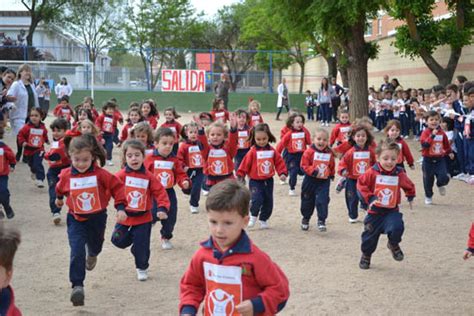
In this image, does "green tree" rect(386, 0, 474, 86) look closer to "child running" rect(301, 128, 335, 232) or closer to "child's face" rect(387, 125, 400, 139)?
"child's face" rect(387, 125, 400, 139)

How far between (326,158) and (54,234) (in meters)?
3.78

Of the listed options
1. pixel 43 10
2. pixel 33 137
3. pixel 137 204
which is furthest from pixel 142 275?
pixel 43 10

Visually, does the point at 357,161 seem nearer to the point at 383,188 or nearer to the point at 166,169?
the point at 383,188

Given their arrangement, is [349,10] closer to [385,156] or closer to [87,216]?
[385,156]

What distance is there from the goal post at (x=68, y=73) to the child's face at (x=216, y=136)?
22702 millimetres

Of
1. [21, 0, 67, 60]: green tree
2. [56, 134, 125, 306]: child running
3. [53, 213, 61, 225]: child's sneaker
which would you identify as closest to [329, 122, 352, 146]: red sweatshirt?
[53, 213, 61, 225]: child's sneaker

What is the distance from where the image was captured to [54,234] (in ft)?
29.5

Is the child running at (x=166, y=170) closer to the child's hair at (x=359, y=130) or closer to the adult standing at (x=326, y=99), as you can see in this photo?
the child's hair at (x=359, y=130)

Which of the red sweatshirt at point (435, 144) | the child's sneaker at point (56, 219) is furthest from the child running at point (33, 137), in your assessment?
the red sweatshirt at point (435, 144)

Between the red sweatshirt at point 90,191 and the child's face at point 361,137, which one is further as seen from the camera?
the child's face at point 361,137

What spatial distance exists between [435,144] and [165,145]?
493 centimetres

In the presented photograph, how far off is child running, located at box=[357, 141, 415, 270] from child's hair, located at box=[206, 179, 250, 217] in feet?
11.9

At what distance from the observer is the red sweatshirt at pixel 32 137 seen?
1161 cm

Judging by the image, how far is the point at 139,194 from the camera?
6.76 meters
